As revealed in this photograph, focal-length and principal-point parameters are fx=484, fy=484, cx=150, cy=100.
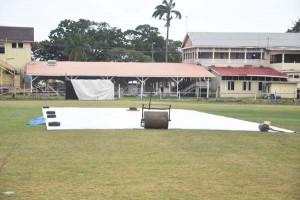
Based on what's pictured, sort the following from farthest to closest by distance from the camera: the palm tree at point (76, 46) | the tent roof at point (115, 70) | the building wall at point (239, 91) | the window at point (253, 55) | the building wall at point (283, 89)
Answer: the palm tree at point (76, 46) < the window at point (253, 55) < the building wall at point (239, 91) < the building wall at point (283, 89) < the tent roof at point (115, 70)

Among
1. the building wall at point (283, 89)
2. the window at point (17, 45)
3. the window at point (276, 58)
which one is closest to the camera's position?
the window at point (17, 45)

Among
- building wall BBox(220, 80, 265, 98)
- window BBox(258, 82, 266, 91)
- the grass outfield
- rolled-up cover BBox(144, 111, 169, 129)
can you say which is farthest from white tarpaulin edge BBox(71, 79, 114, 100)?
the grass outfield

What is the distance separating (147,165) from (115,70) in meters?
45.5

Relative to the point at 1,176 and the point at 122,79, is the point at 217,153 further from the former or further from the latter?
the point at 122,79

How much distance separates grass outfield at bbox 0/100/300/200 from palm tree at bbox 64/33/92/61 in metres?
54.6

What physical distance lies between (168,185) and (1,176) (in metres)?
Answer: 3.12

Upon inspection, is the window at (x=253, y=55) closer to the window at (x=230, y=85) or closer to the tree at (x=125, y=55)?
the window at (x=230, y=85)

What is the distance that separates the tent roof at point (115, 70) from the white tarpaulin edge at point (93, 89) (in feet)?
15.4

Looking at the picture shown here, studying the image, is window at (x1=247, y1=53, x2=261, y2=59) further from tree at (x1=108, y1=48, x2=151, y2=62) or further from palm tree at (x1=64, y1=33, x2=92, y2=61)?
palm tree at (x1=64, y1=33, x2=92, y2=61)

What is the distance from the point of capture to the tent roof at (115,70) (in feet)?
173

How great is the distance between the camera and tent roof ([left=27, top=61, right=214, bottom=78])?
173 feet

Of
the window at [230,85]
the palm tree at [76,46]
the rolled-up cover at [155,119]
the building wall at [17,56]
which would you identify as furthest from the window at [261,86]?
the rolled-up cover at [155,119]

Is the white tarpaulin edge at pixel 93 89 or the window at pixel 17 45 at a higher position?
the window at pixel 17 45

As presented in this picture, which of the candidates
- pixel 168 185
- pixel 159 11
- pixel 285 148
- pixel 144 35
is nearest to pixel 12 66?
pixel 159 11
